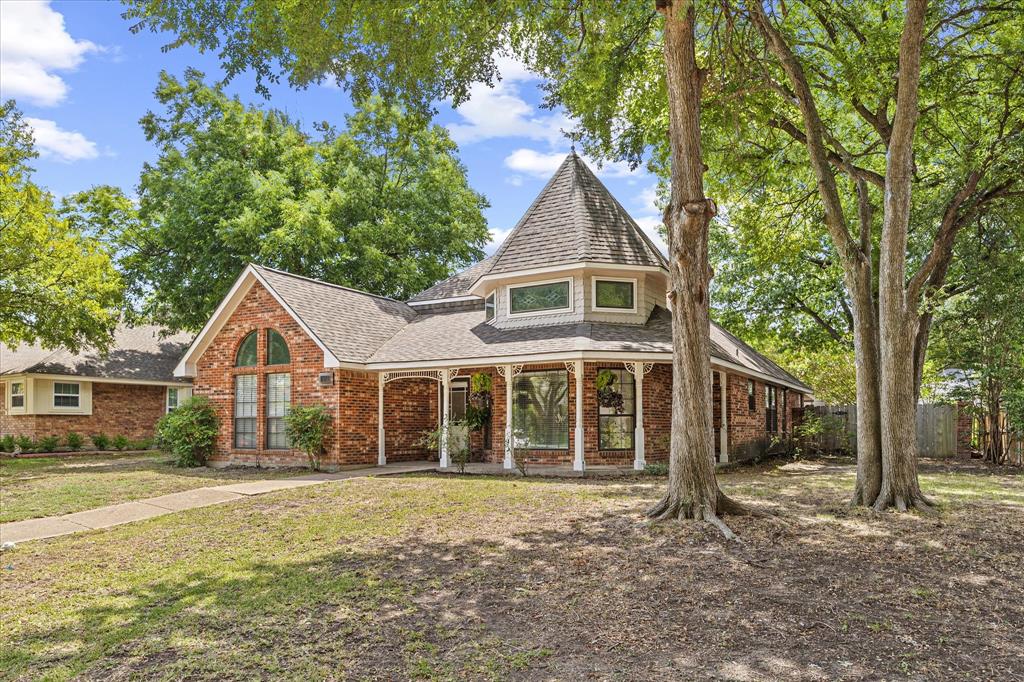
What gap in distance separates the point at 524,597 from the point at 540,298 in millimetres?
11570

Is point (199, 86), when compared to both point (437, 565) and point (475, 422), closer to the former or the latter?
point (475, 422)

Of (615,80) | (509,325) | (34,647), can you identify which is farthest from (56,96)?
(34,647)

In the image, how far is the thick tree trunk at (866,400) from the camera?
10.0 metres

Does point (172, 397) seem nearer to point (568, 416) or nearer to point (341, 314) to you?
point (341, 314)

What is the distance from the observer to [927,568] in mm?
6750

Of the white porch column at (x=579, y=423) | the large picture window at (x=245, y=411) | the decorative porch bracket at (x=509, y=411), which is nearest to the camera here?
the white porch column at (x=579, y=423)

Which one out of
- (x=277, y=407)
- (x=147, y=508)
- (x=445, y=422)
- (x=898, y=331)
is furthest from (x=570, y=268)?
(x=147, y=508)

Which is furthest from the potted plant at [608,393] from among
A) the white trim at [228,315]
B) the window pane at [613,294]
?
the white trim at [228,315]

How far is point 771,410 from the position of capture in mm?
24438

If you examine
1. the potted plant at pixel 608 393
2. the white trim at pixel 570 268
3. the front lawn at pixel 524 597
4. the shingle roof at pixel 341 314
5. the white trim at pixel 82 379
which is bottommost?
the front lawn at pixel 524 597

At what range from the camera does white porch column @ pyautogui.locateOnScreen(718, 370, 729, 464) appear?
17.5 metres

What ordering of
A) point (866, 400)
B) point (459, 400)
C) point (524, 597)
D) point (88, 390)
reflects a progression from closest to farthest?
point (524, 597) → point (866, 400) → point (459, 400) → point (88, 390)

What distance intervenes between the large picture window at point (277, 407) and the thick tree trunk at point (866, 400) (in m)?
12.8

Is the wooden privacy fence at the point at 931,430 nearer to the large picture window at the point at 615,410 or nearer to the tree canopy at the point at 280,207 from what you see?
the large picture window at the point at 615,410
